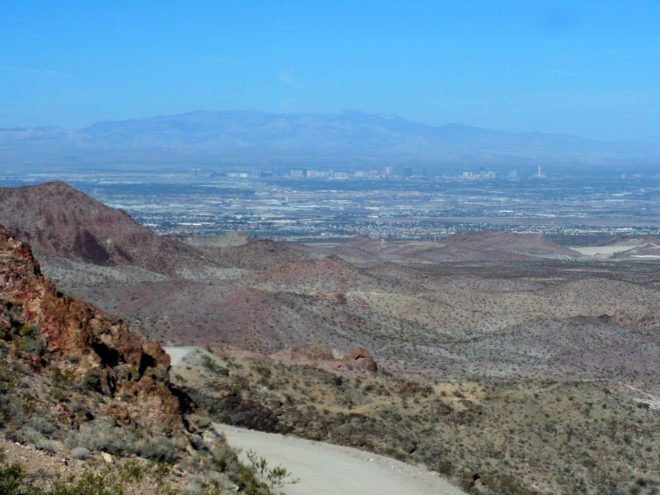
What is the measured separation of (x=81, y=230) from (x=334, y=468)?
4678 cm

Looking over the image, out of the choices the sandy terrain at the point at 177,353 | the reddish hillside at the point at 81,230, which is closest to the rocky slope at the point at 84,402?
the sandy terrain at the point at 177,353

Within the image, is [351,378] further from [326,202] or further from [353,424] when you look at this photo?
[326,202]

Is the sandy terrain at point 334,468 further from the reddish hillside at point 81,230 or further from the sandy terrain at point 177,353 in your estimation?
the reddish hillside at point 81,230

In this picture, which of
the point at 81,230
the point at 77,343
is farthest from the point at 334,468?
the point at 81,230

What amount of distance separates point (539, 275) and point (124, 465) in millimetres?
62957

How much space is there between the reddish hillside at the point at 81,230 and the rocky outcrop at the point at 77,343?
140 feet

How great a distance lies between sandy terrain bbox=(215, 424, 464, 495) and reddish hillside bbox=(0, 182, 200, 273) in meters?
41.6

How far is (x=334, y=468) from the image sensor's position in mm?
18203

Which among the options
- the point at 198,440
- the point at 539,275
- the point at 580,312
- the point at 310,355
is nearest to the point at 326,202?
the point at 539,275

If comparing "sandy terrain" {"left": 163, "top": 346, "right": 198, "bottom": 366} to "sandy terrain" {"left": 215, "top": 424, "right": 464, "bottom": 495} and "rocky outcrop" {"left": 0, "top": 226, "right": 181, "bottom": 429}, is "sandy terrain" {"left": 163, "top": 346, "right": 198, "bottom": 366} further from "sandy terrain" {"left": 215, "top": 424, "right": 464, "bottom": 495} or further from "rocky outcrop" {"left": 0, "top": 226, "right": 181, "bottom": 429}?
"rocky outcrop" {"left": 0, "top": 226, "right": 181, "bottom": 429}

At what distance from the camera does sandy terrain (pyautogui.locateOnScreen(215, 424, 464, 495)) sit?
1714cm

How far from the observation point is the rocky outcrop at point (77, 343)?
15.2 metres

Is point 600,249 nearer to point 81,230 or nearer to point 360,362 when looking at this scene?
point 81,230

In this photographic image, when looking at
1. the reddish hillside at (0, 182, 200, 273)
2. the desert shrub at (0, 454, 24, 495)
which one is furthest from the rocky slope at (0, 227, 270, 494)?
the reddish hillside at (0, 182, 200, 273)
